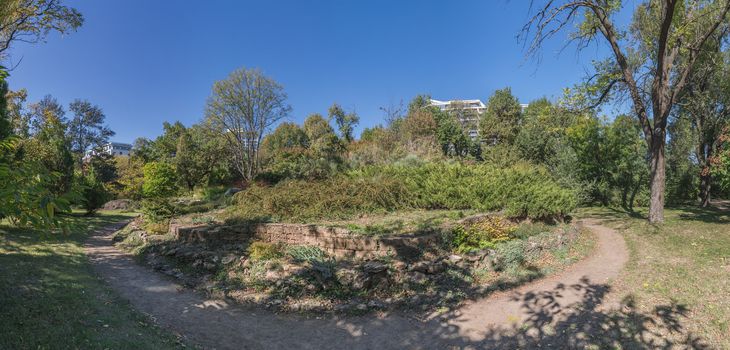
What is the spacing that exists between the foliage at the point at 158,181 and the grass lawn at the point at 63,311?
1531 cm

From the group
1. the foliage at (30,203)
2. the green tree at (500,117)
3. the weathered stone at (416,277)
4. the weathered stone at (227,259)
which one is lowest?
the weathered stone at (416,277)

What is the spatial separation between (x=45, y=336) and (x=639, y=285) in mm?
8686

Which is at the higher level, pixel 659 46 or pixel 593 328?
pixel 659 46

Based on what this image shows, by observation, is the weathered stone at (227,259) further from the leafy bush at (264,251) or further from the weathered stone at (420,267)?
the weathered stone at (420,267)

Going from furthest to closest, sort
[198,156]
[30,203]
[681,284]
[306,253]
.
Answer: [198,156], [306,253], [681,284], [30,203]

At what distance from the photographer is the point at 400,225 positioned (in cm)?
877

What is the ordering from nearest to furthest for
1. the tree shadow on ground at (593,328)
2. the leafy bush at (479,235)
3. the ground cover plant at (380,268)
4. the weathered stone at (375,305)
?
the tree shadow on ground at (593,328)
the weathered stone at (375,305)
the ground cover plant at (380,268)
the leafy bush at (479,235)

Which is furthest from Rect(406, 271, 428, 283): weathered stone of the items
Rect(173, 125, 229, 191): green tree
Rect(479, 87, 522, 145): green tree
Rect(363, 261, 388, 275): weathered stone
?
Rect(479, 87, 522, 145): green tree

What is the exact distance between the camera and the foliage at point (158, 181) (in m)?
22.2

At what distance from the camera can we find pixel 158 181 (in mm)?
22219

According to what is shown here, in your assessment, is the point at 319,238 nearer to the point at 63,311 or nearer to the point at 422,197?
the point at 422,197

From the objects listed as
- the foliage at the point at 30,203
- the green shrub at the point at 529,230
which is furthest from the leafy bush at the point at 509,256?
the foliage at the point at 30,203

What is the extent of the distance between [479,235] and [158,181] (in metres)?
21.2

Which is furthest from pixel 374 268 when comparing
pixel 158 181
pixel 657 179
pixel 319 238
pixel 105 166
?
pixel 105 166
